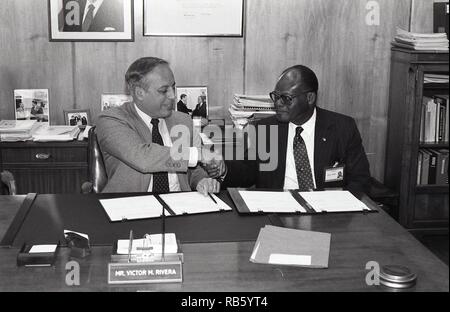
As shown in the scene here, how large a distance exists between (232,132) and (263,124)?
75 cm

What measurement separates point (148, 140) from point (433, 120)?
2.26 meters

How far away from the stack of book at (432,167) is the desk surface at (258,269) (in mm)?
2271

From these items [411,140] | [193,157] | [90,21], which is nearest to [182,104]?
[90,21]

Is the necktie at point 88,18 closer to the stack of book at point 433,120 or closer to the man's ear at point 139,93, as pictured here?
the man's ear at point 139,93

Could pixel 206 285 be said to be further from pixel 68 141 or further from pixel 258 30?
pixel 258 30

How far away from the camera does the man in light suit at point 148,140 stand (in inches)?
123

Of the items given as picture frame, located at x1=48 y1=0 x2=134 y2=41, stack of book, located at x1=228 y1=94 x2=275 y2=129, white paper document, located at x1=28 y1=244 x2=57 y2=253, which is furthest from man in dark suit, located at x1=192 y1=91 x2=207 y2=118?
white paper document, located at x1=28 y1=244 x2=57 y2=253

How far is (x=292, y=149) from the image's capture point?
356cm

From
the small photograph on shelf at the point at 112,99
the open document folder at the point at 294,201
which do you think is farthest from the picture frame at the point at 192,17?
the open document folder at the point at 294,201

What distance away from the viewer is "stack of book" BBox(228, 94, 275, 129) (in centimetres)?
444

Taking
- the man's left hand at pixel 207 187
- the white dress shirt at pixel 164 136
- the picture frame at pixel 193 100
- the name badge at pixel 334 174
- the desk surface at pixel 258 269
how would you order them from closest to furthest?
the desk surface at pixel 258 269 < the man's left hand at pixel 207 187 < the name badge at pixel 334 174 < the white dress shirt at pixel 164 136 < the picture frame at pixel 193 100

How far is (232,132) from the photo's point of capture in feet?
14.5

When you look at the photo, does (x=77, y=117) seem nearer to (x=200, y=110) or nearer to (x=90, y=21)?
(x=90, y=21)
